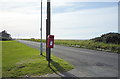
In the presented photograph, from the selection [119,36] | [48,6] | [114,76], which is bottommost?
[114,76]

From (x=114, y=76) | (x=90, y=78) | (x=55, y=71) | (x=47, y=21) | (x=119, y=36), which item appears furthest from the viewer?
(x=119, y=36)

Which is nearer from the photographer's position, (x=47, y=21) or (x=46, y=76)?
(x=46, y=76)

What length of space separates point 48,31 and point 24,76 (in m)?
4.71

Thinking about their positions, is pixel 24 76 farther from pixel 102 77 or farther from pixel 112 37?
pixel 112 37

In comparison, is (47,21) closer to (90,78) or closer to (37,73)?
(37,73)

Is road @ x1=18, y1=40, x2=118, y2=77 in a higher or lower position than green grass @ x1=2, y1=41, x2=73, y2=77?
lower

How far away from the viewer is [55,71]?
8.21 meters

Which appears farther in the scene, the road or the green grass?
the green grass

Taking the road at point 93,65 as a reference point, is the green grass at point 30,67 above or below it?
above

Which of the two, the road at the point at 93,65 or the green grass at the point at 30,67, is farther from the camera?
the green grass at the point at 30,67

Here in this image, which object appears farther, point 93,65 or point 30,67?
point 93,65

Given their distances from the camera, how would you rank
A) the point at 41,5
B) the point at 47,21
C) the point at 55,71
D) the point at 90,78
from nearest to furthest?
the point at 90,78
the point at 55,71
the point at 47,21
the point at 41,5

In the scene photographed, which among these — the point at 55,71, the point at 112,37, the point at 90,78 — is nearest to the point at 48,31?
the point at 55,71

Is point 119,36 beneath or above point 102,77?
above
